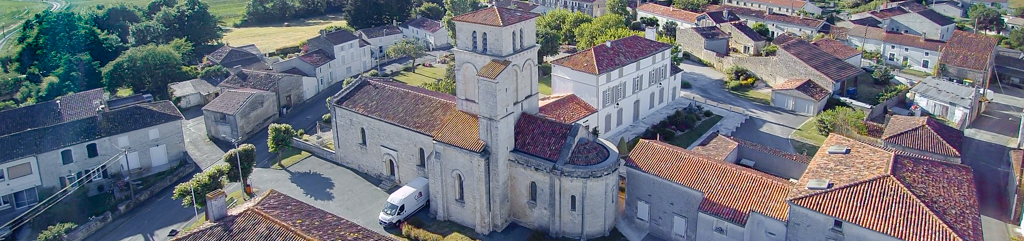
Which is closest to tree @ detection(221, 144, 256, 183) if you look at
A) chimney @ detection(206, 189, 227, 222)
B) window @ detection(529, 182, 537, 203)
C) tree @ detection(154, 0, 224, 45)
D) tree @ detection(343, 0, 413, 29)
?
chimney @ detection(206, 189, 227, 222)

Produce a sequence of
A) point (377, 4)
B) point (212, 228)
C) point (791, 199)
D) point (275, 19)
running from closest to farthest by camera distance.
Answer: point (212, 228), point (791, 199), point (377, 4), point (275, 19)

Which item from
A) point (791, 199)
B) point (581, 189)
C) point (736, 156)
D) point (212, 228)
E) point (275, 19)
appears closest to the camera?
point (212, 228)

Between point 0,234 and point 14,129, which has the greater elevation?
point 14,129

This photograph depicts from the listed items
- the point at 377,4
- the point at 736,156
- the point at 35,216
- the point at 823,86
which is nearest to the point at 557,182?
the point at 736,156

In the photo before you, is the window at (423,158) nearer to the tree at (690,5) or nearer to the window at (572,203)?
the window at (572,203)

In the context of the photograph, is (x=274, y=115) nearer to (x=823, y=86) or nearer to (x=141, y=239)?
(x=141, y=239)

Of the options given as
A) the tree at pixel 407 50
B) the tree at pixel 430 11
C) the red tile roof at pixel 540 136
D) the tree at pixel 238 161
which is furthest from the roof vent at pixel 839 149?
the tree at pixel 430 11

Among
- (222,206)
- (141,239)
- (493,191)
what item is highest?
(222,206)

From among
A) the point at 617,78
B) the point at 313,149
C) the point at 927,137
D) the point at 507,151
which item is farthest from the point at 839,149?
the point at 313,149
